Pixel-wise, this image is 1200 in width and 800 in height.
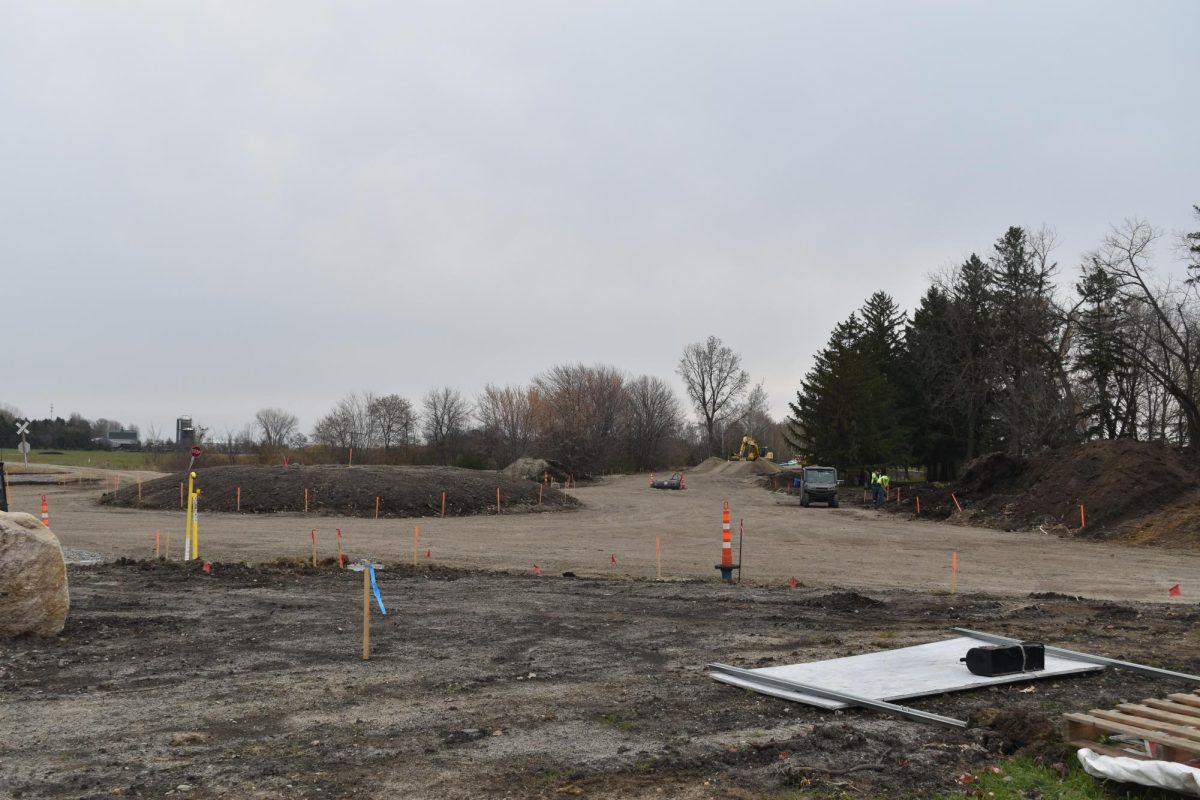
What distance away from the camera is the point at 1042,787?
5773mm

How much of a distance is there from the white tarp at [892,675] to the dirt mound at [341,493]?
110 ft

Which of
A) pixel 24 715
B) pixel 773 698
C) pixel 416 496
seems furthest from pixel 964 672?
pixel 416 496

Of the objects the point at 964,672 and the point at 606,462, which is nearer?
the point at 964,672

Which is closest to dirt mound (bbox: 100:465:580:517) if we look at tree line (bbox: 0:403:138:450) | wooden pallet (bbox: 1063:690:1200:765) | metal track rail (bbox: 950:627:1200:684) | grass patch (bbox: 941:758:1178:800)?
metal track rail (bbox: 950:627:1200:684)

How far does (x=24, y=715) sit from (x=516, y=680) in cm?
410

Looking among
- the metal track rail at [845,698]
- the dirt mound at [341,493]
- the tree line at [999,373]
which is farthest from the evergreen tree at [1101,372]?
the metal track rail at [845,698]

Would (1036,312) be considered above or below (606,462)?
above

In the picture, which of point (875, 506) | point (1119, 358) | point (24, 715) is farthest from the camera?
point (1119, 358)

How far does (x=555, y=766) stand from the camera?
6.20 metres

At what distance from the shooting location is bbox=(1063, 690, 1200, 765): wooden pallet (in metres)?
5.80

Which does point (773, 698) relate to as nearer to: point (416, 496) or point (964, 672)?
point (964, 672)

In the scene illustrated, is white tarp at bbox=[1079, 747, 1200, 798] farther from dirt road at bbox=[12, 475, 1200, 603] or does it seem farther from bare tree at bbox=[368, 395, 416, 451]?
bare tree at bbox=[368, 395, 416, 451]

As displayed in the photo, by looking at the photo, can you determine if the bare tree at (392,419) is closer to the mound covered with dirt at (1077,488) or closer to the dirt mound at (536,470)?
the dirt mound at (536,470)

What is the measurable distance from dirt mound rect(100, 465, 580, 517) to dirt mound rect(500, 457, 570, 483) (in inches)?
969
